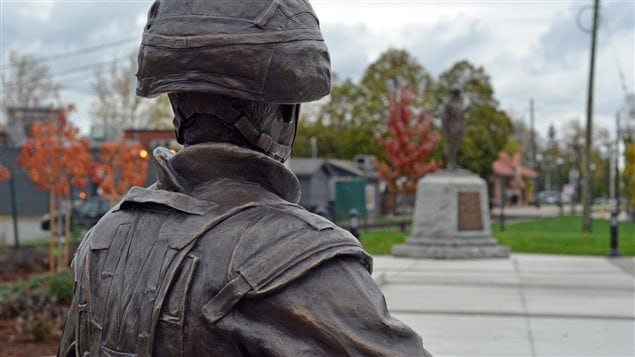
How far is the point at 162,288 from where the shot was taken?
1.84 metres

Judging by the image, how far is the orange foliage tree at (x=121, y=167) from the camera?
15060 mm

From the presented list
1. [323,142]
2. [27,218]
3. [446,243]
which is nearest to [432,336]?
[446,243]

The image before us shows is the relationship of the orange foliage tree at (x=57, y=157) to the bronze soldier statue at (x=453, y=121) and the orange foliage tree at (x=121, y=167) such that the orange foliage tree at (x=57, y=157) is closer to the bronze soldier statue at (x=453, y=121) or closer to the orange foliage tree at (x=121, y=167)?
the orange foliage tree at (x=121, y=167)

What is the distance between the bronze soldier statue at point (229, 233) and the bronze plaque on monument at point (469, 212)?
626 inches

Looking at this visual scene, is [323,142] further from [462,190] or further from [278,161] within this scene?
[278,161]

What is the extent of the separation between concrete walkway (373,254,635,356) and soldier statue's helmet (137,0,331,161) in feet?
20.7

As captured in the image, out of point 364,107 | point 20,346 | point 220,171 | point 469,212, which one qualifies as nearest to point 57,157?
point 20,346

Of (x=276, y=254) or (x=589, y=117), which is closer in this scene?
(x=276, y=254)

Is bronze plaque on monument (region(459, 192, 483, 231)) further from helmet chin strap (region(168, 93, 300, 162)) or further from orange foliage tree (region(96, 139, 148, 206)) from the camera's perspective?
helmet chin strap (region(168, 93, 300, 162))

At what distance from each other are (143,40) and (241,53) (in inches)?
11.0

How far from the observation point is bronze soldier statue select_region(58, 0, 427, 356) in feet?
5.74

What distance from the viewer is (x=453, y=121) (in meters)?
18.6

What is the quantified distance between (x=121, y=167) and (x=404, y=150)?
25.5 metres

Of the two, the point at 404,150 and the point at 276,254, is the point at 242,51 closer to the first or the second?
the point at 276,254
